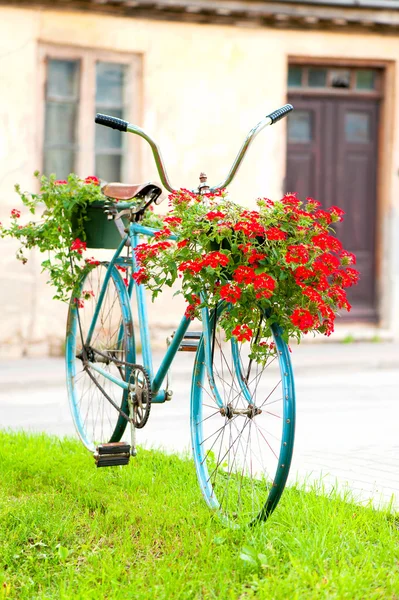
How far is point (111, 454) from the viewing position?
5102 mm

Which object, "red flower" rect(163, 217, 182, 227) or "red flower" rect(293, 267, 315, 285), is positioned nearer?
"red flower" rect(293, 267, 315, 285)

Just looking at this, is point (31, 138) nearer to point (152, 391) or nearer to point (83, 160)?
point (83, 160)

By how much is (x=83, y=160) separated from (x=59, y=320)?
177cm

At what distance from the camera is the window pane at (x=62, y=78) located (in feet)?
39.5

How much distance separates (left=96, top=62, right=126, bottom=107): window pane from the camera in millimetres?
12281

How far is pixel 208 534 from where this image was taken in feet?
13.9

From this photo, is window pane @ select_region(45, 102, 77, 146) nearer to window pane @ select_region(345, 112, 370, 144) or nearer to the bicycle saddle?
window pane @ select_region(345, 112, 370, 144)

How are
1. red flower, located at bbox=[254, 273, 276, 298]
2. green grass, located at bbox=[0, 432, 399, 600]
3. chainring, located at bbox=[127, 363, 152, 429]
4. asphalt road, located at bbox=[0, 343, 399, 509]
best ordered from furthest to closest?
asphalt road, located at bbox=[0, 343, 399, 509] → chainring, located at bbox=[127, 363, 152, 429] → red flower, located at bbox=[254, 273, 276, 298] → green grass, located at bbox=[0, 432, 399, 600]

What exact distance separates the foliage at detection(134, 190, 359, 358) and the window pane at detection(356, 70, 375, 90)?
9750 millimetres

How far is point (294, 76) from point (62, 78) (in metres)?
2.99

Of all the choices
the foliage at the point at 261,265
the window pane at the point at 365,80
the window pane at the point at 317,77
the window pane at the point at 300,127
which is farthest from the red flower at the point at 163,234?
the window pane at the point at 365,80

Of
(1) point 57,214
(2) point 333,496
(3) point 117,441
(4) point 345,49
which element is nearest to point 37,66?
(4) point 345,49

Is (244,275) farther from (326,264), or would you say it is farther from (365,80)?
(365,80)

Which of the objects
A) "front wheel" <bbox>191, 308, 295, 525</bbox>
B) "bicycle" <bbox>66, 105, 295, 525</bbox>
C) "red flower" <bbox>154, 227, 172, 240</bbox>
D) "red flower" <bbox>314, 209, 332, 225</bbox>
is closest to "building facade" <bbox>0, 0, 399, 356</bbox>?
"bicycle" <bbox>66, 105, 295, 525</bbox>
